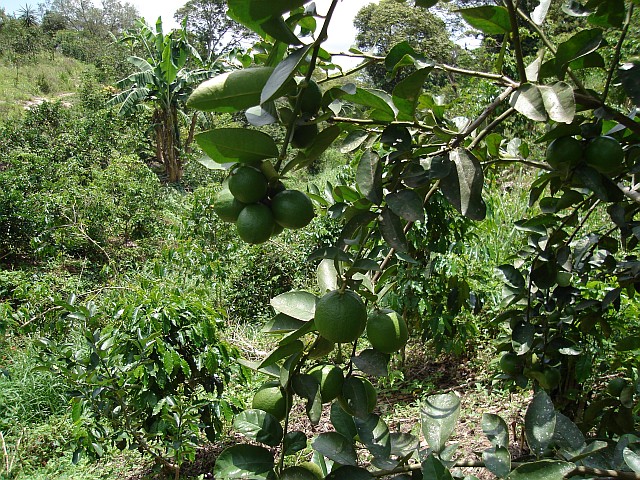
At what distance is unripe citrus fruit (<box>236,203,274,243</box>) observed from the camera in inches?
19.4

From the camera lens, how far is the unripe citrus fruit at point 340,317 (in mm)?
467

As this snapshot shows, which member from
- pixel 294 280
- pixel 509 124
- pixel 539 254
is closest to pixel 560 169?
pixel 539 254

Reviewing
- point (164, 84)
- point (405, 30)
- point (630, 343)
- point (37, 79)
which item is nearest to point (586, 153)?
point (630, 343)

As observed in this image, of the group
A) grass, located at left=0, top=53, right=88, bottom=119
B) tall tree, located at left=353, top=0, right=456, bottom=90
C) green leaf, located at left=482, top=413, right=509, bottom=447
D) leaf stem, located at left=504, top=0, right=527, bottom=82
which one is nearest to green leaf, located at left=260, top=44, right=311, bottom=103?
leaf stem, located at left=504, top=0, right=527, bottom=82

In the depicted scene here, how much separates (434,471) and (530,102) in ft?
1.23

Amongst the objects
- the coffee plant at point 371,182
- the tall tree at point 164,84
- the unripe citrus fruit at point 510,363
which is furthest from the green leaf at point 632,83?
the tall tree at point 164,84

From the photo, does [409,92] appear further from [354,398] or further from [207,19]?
[207,19]

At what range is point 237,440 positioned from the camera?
246 centimetres

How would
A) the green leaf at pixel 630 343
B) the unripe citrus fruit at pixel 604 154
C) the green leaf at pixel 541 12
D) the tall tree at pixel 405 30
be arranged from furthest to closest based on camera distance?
the tall tree at pixel 405 30, the green leaf at pixel 630 343, the green leaf at pixel 541 12, the unripe citrus fruit at pixel 604 154

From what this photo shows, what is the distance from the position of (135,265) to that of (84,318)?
10.1ft

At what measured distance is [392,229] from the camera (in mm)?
538

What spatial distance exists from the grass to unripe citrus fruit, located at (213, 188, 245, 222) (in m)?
10.9

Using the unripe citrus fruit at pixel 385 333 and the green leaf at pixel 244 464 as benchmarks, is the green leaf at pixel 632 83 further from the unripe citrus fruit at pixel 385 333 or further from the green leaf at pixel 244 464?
the green leaf at pixel 244 464

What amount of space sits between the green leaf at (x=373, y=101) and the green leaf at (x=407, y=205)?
100 mm
